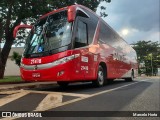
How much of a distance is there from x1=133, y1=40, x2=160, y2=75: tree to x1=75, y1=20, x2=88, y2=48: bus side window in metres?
64.4

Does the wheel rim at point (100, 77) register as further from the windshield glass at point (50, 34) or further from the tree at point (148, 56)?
the tree at point (148, 56)

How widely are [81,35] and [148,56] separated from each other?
6594 centimetres

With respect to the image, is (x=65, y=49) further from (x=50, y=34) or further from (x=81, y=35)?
(x=81, y=35)

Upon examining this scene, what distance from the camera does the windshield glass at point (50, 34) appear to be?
10.3 meters

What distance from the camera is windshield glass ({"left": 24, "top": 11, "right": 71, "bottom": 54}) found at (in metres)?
10.3

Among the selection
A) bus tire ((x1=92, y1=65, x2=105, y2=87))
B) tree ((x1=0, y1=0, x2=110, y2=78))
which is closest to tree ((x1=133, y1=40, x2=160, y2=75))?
tree ((x1=0, y1=0, x2=110, y2=78))

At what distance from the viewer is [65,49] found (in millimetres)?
9969

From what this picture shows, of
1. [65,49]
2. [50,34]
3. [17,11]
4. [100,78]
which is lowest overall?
[100,78]

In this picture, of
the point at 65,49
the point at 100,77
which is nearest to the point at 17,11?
the point at 100,77

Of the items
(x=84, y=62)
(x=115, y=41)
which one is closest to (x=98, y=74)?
(x=84, y=62)

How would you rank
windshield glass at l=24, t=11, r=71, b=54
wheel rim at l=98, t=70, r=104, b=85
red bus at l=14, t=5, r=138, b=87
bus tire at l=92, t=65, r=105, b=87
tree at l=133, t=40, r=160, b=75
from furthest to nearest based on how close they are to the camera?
tree at l=133, t=40, r=160, b=75 < wheel rim at l=98, t=70, r=104, b=85 < bus tire at l=92, t=65, r=105, b=87 < windshield glass at l=24, t=11, r=71, b=54 < red bus at l=14, t=5, r=138, b=87

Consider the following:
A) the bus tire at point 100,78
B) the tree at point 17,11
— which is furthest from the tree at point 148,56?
the bus tire at point 100,78

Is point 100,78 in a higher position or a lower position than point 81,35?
lower

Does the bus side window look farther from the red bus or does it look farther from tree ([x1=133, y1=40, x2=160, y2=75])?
tree ([x1=133, y1=40, x2=160, y2=75])
